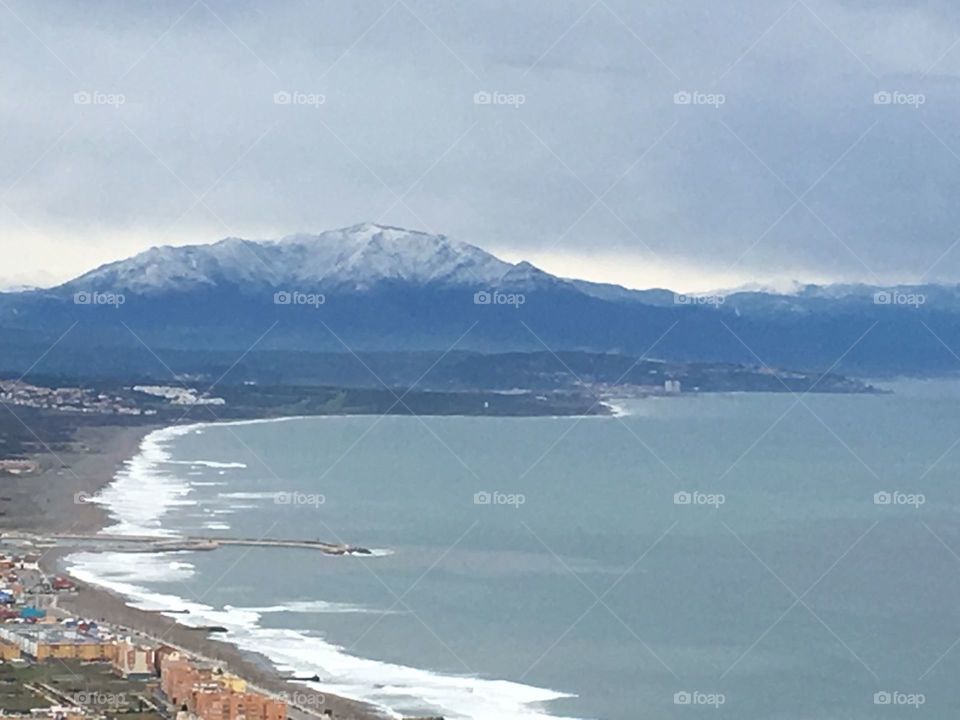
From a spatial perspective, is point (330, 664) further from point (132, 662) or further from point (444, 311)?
point (444, 311)

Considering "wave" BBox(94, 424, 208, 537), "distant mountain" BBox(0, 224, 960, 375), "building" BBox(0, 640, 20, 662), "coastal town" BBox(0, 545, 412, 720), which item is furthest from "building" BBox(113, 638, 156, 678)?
"distant mountain" BBox(0, 224, 960, 375)

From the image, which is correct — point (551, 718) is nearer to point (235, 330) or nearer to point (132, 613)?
point (132, 613)

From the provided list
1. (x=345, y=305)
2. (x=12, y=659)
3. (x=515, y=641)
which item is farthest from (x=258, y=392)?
(x=12, y=659)

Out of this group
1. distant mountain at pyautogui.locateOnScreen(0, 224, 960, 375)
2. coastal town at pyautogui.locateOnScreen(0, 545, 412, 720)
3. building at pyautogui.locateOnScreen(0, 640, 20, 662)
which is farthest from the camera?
distant mountain at pyautogui.locateOnScreen(0, 224, 960, 375)

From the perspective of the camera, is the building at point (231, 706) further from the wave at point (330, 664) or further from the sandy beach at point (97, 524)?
the wave at point (330, 664)

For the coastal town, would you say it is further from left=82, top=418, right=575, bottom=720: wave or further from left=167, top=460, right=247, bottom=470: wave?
left=167, top=460, right=247, bottom=470: wave

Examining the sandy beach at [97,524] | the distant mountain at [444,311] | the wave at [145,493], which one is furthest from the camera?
the distant mountain at [444,311]

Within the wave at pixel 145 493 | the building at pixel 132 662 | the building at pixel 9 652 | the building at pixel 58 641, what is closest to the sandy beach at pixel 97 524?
the wave at pixel 145 493
